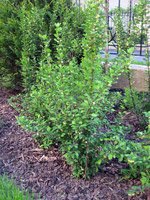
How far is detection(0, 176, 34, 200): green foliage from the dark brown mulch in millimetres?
133

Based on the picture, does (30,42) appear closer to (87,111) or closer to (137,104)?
(137,104)

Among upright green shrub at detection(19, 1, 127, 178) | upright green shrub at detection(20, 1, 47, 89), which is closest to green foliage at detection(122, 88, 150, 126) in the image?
upright green shrub at detection(19, 1, 127, 178)

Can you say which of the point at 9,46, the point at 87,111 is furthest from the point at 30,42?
the point at 87,111

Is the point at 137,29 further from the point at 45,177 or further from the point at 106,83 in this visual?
the point at 45,177

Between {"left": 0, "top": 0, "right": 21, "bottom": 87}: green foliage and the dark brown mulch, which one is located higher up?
{"left": 0, "top": 0, "right": 21, "bottom": 87}: green foliage

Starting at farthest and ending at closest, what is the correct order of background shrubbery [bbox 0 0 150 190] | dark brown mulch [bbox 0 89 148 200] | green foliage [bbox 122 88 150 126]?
green foliage [bbox 122 88 150 126]
dark brown mulch [bbox 0 89 148 200]
background shrubbery [bbox 0 0 150 190]

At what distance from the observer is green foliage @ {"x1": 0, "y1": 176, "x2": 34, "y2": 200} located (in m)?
2.53

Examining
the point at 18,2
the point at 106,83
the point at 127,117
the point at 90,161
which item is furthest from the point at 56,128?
the point at 18,2

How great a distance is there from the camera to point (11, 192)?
2639 mm

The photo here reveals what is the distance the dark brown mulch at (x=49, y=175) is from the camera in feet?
8.95

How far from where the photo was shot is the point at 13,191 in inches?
103

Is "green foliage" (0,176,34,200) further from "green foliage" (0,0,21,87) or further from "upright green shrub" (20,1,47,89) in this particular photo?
"green foliage" (0,0,21,87)

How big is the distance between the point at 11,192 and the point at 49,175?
0.46 meters

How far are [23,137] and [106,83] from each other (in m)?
1.47
